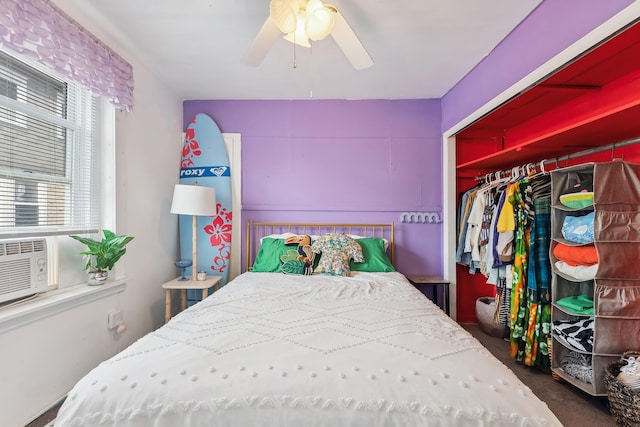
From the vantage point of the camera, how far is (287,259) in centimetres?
266

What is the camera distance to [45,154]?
178cm

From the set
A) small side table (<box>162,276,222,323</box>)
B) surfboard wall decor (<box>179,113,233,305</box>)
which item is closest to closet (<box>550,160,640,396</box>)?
small side table (<box>162,276,222,323</box>)

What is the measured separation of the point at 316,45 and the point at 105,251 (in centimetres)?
214

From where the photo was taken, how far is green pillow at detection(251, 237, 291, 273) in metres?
2.70

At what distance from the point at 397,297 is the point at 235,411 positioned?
125cm

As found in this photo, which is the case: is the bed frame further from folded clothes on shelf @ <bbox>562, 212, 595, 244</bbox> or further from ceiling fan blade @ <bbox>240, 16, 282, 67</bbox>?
ceiling fan blade @ <bbox>240, 16, 282, 67</bbox>

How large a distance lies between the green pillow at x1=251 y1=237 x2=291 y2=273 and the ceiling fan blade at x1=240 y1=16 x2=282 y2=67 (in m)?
1.64

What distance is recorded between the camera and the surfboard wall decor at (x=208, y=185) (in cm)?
310

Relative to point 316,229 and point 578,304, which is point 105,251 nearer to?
point 316,229

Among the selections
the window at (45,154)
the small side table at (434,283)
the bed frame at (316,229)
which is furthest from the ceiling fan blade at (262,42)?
the small side table at (434,283)

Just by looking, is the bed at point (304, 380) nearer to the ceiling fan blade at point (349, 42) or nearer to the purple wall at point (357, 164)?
the ceiling fan blade at point (349, 42)

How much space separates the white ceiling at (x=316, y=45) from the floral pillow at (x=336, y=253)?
1.54m

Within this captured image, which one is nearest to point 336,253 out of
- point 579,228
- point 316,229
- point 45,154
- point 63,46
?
point 316,229

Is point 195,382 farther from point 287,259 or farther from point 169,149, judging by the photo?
point 169,149
